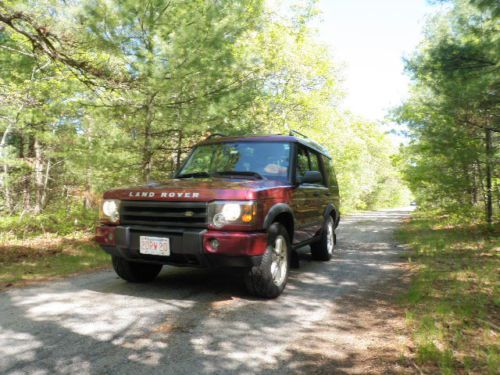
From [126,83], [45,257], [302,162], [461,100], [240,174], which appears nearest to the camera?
[240,174]

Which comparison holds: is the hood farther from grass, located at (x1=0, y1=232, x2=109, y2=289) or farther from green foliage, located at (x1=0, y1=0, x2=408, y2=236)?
green foliage, located at (x1=0, y1=0, x2=408, y2=236)

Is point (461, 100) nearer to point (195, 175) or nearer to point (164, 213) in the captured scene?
point (195, 175)

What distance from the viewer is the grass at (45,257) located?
18.1 feet

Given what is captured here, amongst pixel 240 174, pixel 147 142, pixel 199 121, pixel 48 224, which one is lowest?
pixel 48 224

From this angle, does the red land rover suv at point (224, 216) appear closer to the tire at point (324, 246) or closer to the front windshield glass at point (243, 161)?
the front windshield glass at point (243, 161)

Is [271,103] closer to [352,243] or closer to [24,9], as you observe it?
[352,243]

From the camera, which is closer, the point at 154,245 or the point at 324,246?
the point at 154,245

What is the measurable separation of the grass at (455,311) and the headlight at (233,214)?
183cm

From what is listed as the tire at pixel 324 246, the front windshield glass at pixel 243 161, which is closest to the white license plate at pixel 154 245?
the front windshield glass at pixel 243 161

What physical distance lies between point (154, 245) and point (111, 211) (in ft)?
2.72

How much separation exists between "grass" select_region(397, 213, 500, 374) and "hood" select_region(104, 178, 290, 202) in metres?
1.96

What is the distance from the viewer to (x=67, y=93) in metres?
9.81

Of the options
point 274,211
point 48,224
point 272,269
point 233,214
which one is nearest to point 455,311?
point 272,269

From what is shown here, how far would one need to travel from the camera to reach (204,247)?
3.73m
